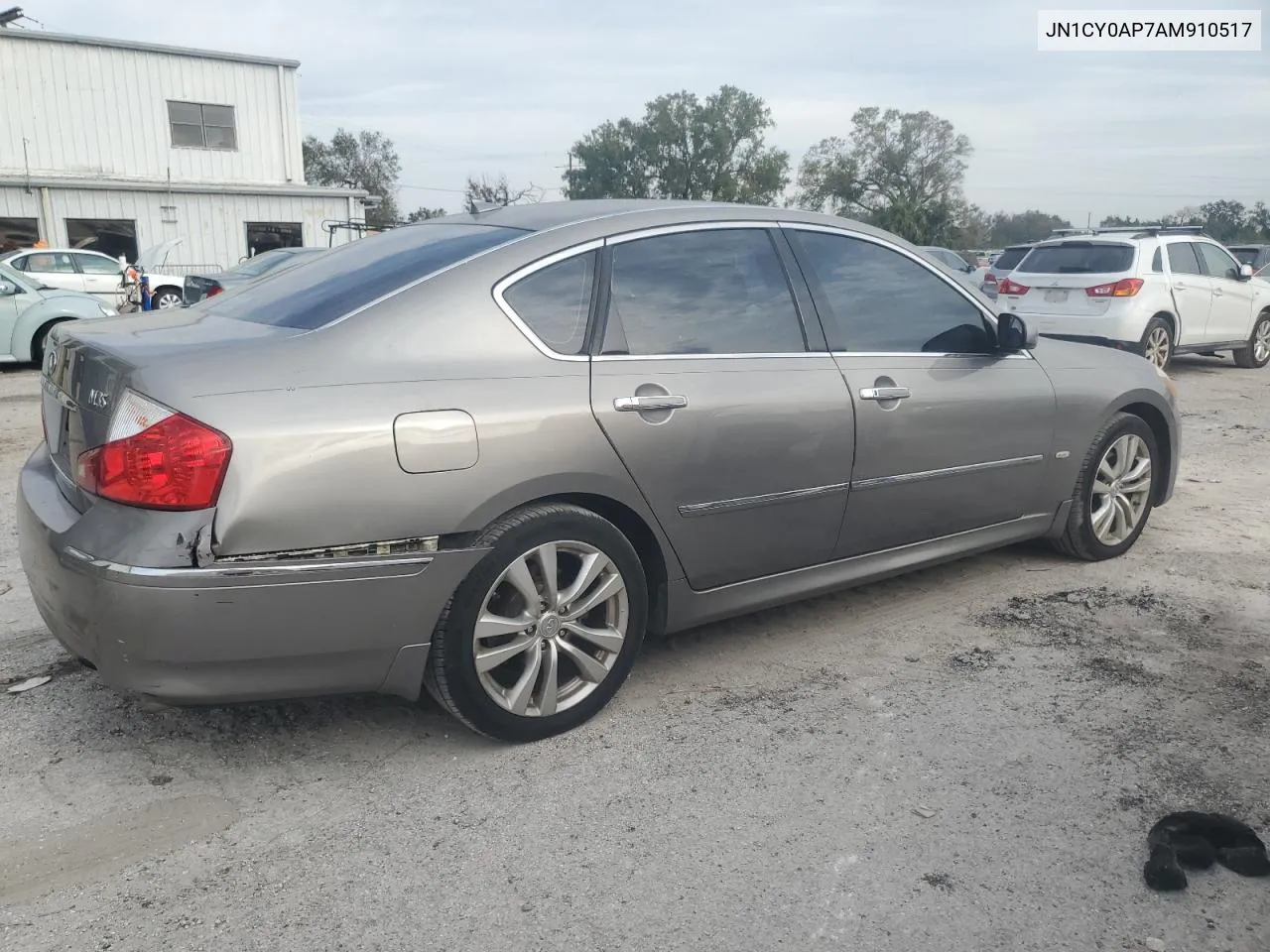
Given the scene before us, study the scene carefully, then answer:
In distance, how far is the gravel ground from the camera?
7.98 feet

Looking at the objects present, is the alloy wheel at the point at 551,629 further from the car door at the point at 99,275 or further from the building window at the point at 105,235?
the building window at the point at 105,235

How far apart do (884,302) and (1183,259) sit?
377 inches

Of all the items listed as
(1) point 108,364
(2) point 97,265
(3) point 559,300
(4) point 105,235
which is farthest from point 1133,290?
(4) point 105,235

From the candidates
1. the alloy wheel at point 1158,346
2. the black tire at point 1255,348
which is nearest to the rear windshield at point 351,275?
the alloy wheel at point 1158,346

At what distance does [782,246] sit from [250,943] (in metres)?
2.84

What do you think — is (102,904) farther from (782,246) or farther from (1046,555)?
(1046,555)

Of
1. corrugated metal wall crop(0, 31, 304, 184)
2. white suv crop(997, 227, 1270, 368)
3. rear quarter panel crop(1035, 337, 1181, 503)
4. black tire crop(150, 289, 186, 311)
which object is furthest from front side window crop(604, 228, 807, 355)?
corrugated metal wall crop(0, 31, 304, 184)

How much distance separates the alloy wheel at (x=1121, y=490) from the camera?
5.04 metres

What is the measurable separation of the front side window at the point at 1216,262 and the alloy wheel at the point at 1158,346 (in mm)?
1279

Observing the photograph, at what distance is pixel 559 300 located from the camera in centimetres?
334

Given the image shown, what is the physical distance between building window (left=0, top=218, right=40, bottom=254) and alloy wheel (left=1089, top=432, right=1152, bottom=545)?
84.5ft

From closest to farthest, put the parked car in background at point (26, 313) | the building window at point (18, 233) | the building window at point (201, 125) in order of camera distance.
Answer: the parked car in background at point (26, 313)
the building window at point (18, 233)
the building window at point (201, 125)

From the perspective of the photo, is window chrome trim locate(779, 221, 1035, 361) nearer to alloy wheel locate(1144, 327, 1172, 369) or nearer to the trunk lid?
the trunk lid

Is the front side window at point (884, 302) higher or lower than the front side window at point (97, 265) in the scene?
lower
